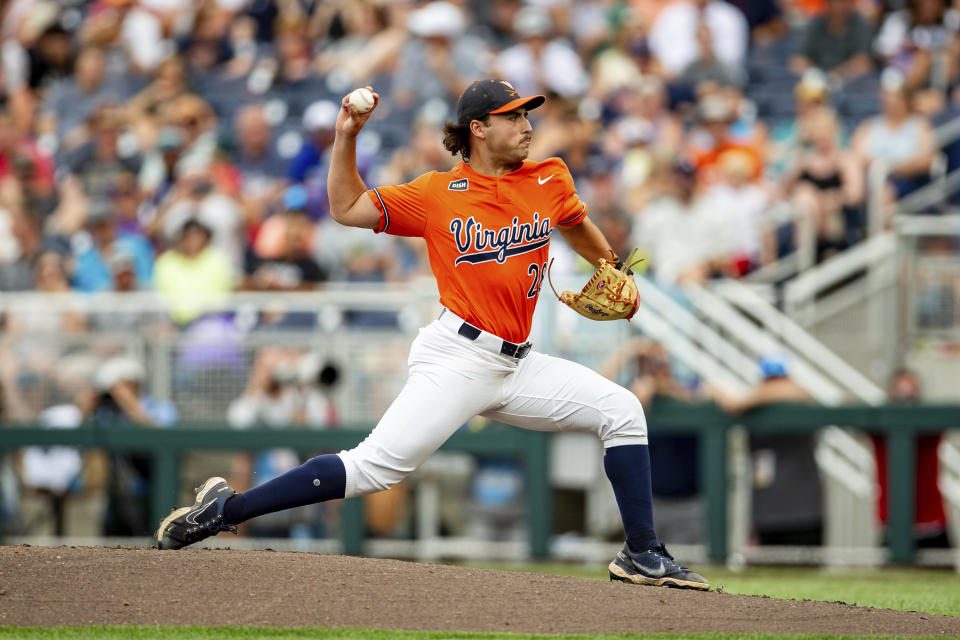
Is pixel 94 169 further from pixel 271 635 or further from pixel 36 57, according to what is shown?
pixel 271 635

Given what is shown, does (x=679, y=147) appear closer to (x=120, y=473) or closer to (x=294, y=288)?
(x=294, y=288)

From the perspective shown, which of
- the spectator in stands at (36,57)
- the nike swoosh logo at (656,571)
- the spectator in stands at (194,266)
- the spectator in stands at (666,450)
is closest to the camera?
the nike swoosh logo at (656,571)

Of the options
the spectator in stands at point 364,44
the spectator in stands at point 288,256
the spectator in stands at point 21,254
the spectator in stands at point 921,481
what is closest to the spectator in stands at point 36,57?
the spectator in stands at point 21,254

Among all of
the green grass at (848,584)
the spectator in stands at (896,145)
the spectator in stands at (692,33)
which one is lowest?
the green grass at (848,584)

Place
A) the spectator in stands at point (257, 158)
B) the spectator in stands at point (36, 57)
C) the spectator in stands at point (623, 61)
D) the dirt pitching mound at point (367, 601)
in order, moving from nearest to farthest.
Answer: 1. the dirt pitching mound at point (367, 601)
2. the spectator in stands at point (257, 158)
3. the spectator in stands at point (623, 61)
4. the spectator in stands at point (36, 57)

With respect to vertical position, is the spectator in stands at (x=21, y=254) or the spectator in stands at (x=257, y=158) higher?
the spectator in stands at (x=257, y=158)

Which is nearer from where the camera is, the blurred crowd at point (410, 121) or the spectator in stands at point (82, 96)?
Answer: the blurred crowd at point (410, 121)

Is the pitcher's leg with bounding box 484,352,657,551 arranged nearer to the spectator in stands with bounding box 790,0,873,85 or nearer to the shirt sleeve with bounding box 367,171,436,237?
the shirt sleeve with bounding box 367,171,436,237

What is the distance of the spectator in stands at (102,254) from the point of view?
37.0 feet

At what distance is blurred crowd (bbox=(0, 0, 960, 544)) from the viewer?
994cm

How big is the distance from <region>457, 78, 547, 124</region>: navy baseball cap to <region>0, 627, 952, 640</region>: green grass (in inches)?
79.5

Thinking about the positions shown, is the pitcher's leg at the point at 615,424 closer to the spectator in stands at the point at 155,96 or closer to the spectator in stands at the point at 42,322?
the spectator in stands at the point at 42,322

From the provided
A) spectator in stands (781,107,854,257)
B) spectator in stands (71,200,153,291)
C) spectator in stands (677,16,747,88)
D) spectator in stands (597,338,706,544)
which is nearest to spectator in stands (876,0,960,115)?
spectator in stands (781,107,854,257)

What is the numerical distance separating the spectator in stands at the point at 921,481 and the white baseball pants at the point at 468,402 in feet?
13.9
